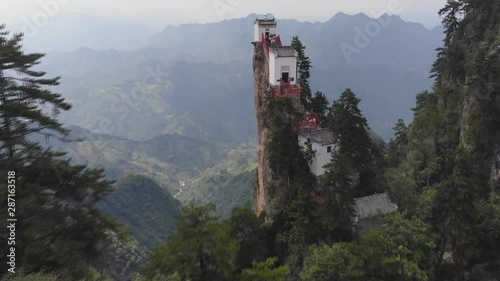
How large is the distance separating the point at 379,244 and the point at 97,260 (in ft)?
46.0

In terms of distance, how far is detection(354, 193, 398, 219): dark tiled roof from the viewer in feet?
78.1

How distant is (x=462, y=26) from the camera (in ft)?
122

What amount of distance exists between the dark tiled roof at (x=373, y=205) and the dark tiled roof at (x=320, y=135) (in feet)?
16.4

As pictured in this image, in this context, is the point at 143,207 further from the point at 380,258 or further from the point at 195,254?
the point at 195,254

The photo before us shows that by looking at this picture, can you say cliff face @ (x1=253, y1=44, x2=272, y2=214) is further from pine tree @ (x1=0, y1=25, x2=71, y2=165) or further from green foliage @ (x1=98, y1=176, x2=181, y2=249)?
green foliage @ (x1=98, y1=176, x2=181, y2=249)

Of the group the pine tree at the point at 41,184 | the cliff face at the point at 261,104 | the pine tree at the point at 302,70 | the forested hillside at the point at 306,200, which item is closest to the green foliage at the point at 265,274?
the forested hillside at the point at 306,200

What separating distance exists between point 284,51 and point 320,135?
28.6ft

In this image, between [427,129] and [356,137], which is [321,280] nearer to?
[356,137]

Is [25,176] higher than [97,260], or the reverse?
[25,176]

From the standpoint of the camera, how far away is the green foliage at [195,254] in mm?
15305

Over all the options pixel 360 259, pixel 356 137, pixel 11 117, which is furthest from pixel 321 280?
pixel 11 117

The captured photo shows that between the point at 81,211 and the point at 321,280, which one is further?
the point at 321,280

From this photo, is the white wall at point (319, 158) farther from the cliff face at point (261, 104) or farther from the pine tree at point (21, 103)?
the pine tree at point (21, 103)

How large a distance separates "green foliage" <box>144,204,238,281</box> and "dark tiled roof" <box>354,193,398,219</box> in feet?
36.6
